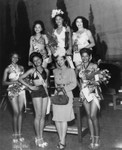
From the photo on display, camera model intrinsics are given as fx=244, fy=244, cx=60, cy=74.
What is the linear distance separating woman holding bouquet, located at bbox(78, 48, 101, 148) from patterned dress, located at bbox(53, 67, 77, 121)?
7.0 inches

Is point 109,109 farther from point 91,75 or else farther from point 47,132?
point 91,75

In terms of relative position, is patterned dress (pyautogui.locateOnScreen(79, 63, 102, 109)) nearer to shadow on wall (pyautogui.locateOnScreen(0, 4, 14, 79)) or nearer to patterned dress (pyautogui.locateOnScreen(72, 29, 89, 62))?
patterned dress (pyautogui.locateOnScreen(72, 29, 89, 62))

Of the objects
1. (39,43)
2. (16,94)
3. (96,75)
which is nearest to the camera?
(96,75)

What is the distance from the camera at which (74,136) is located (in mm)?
4711

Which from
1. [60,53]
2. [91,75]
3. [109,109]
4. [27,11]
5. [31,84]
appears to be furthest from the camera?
[27,11]

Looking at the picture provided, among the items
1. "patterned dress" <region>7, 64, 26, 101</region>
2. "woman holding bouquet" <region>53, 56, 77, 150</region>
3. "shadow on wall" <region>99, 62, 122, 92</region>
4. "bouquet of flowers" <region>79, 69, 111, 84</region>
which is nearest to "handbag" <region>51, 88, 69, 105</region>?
"woman holding bouquet" <region>53, 56, 77, 150</region>

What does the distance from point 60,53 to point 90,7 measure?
293 centimetres

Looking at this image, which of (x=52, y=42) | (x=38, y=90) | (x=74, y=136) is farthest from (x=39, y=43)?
(x=74, y=136)

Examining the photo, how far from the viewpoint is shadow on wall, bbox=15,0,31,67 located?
8.77 meters

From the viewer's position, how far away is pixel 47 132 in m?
5.05

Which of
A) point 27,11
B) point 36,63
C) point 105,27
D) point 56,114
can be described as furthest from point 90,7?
point 56,114

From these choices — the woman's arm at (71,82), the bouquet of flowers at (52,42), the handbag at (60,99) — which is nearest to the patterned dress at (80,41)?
the bouquet of flowers at (52,42)

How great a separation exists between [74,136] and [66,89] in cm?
121

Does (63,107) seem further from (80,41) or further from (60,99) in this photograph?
(80,41)
